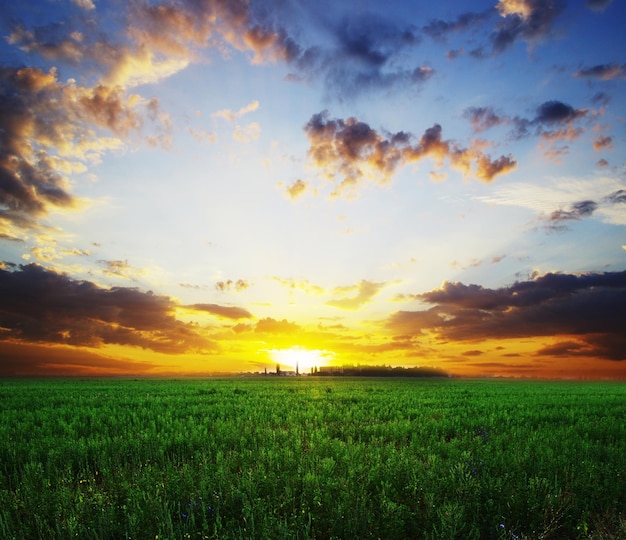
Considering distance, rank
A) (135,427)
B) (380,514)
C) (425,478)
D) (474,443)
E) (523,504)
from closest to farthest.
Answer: (380,514)
(523,504)
(425,478)
(474,443)
(135,427)

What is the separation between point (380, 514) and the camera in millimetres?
5262

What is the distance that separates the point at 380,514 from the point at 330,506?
66 cm

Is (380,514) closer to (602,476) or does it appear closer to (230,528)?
(230,528)

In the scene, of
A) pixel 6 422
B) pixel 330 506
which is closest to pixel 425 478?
pixel 330 506

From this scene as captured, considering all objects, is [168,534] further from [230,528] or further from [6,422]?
[6,422]

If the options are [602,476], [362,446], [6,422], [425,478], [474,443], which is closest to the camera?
[425,478]

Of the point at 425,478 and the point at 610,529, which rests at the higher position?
the point at 425,478

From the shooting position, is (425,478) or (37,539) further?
(425,478)

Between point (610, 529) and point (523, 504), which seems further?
point (523, 504)

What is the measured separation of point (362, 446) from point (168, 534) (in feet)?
16.1

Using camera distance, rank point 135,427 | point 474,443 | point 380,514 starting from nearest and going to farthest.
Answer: point 380,514
point 474,443
point 135,427

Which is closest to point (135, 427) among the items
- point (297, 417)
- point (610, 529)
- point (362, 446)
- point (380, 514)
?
point (297, 417)

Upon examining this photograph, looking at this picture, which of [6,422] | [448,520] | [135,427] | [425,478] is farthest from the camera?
[6,422]

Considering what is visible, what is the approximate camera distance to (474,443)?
9578mm
